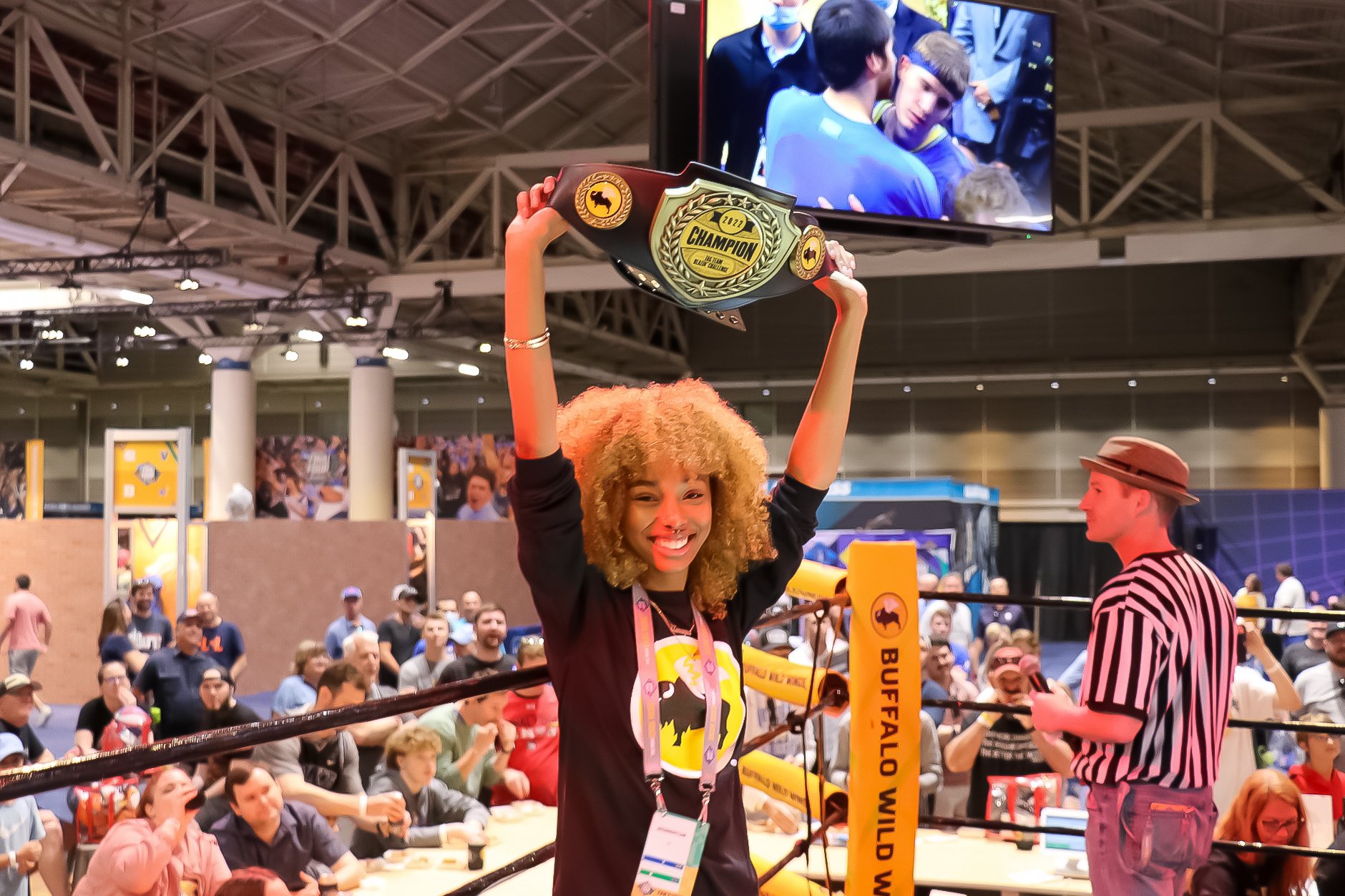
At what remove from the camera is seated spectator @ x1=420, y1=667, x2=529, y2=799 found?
16.5 feet

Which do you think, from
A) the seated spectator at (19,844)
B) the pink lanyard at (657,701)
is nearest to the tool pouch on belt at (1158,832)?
the pink lanyard at (657,701)

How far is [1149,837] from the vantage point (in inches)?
Result: 88.7

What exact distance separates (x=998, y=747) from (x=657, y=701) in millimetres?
4129

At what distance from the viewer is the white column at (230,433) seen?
15.9m

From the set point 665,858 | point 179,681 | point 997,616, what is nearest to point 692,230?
point 665,858

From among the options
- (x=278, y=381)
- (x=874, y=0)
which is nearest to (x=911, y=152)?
(x=874, y=0)

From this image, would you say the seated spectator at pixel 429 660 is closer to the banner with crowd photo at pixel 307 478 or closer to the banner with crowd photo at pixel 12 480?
the banner with crowd photo at pixel 307 478

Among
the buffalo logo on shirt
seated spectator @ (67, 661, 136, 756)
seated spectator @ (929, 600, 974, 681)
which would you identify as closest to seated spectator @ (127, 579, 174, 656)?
seated spectator @ (67, 661, 136, 756)

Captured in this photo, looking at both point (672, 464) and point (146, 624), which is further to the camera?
point (146, 624)

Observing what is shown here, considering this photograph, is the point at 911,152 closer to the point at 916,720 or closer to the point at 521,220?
the point at 916,720

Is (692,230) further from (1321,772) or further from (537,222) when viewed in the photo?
(1321,772)

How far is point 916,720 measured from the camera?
99.7 inches

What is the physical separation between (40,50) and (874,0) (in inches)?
345

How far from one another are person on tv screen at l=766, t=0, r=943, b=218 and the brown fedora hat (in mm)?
877
